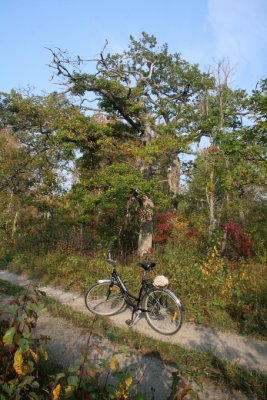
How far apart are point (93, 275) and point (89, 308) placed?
7.20ft

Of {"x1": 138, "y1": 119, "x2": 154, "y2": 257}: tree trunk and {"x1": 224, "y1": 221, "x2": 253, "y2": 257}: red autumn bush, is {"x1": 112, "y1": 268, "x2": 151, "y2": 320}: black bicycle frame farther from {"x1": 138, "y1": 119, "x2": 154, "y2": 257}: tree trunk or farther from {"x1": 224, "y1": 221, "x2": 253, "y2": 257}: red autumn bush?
{"x1": 224, "y1": 221, "x2": 253, "y2": 257}: red autumn bush

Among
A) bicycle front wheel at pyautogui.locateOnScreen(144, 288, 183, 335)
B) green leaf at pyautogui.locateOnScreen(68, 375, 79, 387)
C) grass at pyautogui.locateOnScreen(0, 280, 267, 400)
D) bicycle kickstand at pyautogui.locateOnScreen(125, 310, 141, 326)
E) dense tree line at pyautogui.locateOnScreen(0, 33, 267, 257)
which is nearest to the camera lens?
green leaf at pyautogui.locateOnScreen(68, 375, 79, 387)

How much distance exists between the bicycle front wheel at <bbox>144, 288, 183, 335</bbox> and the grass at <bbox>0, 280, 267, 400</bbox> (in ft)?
1.89

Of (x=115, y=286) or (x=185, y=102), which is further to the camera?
(x=185, y=102)

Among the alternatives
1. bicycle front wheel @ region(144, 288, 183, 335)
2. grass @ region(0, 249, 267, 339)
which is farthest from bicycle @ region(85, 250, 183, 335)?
grass @ region(0, 249, 267, 339)

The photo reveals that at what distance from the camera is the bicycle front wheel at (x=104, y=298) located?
269 inches

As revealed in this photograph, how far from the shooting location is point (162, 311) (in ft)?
20.3

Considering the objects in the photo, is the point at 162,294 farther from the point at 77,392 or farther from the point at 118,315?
the point at 77,392

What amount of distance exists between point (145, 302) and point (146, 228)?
6496mm

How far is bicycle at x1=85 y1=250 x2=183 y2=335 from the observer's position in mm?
6043

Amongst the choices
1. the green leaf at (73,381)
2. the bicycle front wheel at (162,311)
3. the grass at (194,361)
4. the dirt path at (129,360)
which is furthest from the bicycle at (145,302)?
the green leaf at (73,381)

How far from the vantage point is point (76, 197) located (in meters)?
11.2

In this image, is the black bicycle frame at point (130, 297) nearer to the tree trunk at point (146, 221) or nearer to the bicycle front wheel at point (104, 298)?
the bicycle front wheel at point (104, 298)

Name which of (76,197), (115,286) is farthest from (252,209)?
(115,286)
